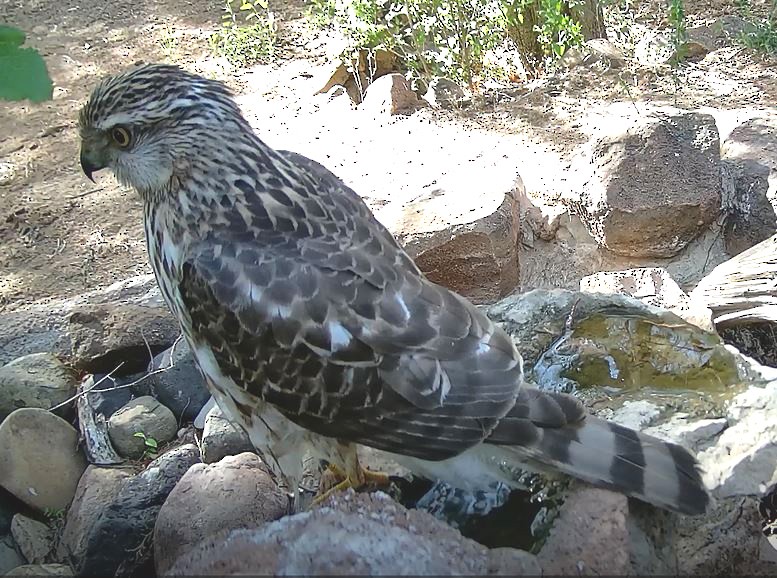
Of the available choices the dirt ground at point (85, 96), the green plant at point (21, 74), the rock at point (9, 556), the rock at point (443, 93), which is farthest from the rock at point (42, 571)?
the rock at point (443, 93)

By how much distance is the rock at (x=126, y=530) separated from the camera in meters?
3.77

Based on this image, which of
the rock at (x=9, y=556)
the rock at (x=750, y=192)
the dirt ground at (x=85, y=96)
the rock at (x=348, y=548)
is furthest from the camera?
the dirt ground at (x=85, y=96)

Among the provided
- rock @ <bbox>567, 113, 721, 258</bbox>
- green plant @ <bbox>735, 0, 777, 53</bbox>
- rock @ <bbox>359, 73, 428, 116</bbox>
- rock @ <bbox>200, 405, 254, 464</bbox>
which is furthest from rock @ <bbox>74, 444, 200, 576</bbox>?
green plant @ <bbox>735, 0, 777, 53</bbox>

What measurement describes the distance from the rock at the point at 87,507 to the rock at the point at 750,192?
3704 mm

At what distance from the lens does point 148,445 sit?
14.8 feet

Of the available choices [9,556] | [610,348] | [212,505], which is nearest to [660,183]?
[610,348]

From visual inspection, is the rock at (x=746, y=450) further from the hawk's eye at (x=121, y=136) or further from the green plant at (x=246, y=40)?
the green plant at (x=246, y=40)

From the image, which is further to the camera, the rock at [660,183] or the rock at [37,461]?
the rock at [660,183]

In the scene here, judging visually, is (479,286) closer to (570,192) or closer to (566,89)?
(570,192)

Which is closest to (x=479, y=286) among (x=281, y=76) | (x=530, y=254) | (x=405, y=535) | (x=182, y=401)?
(x=530, y=254)

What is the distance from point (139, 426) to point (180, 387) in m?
0.29

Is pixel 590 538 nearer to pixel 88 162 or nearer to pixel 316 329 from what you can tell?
pixel 316 329

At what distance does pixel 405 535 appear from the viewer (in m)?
2.47

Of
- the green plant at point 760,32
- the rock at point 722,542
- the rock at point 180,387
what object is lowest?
the rock at point 180,387
